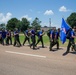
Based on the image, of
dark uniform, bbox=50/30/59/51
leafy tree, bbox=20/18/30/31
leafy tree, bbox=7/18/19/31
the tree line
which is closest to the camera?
dark uniform, bbox=50/30/59/51

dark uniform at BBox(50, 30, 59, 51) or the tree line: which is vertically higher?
the tree line

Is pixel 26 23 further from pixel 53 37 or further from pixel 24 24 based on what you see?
pixel 53 37

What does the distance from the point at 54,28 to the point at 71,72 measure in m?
7.52

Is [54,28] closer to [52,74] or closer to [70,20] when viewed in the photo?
[52,74]

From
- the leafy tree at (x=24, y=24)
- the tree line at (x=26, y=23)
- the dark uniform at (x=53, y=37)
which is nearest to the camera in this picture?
the dark uniform at (x=53, y=37)

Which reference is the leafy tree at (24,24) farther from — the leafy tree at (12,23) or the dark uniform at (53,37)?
the dark uniform at (53,37)

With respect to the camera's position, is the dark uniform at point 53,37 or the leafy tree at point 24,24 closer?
the dark uniform at point 53,37

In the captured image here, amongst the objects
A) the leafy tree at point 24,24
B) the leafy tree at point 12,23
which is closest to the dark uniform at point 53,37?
the leafy tree at point 24,24

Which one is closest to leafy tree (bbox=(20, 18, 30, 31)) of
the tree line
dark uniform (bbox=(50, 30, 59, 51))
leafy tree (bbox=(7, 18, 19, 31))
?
the tree line

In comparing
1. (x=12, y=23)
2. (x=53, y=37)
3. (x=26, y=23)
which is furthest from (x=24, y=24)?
(x=53, y=37)

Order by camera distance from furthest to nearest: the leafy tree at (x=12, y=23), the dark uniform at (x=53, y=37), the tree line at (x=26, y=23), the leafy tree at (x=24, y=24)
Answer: the leafy tree at (x=12, y=23)
the leafy tree at (x=24, y=24)
the tree line at (x=26, y=23)
the dark uniform at (x=53, y=37)

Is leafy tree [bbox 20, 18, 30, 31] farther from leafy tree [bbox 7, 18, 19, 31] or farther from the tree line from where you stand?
leafy tree [bbox 7, 18, 19, 31]

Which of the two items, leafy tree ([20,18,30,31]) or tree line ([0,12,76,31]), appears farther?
leafy tree ([20,18,30,31])

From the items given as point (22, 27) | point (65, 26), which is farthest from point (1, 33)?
point (22, 27)
